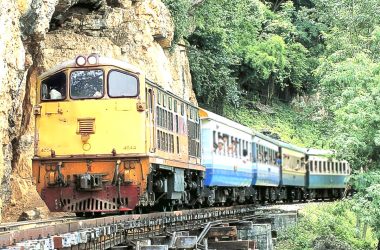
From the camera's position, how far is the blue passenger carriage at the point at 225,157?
21438mm

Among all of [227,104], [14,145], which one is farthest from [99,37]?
[227,104]

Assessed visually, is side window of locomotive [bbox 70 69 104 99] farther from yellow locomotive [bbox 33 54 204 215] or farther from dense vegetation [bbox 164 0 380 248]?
dense vegetation [bbox 164 0 380 248]

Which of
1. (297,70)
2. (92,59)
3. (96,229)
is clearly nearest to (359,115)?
(92,59)

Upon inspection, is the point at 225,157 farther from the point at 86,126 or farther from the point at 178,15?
the point at 178,15

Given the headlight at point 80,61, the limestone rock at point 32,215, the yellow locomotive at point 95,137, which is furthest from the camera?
the limestone rock at point 32,215

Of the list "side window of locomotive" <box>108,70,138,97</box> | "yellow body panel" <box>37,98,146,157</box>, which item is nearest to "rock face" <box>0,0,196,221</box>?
"yellow body panel" <box>37,98,146,157</box>

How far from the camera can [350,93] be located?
62.6 feet

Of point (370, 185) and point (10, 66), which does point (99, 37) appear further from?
point (370, 185)

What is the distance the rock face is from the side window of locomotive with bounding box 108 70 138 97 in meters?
2.53

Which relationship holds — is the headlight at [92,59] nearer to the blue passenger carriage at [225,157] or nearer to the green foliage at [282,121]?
the blue passenger carriage at [225,157]

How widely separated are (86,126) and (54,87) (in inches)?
44.6

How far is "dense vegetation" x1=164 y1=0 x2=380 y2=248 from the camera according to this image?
18281mm

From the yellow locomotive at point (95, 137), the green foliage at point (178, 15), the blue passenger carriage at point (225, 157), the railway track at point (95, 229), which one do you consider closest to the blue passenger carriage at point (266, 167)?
the blue passenger carriage at point (225, 157)

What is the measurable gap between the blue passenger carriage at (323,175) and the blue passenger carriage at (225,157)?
9.84 metres
